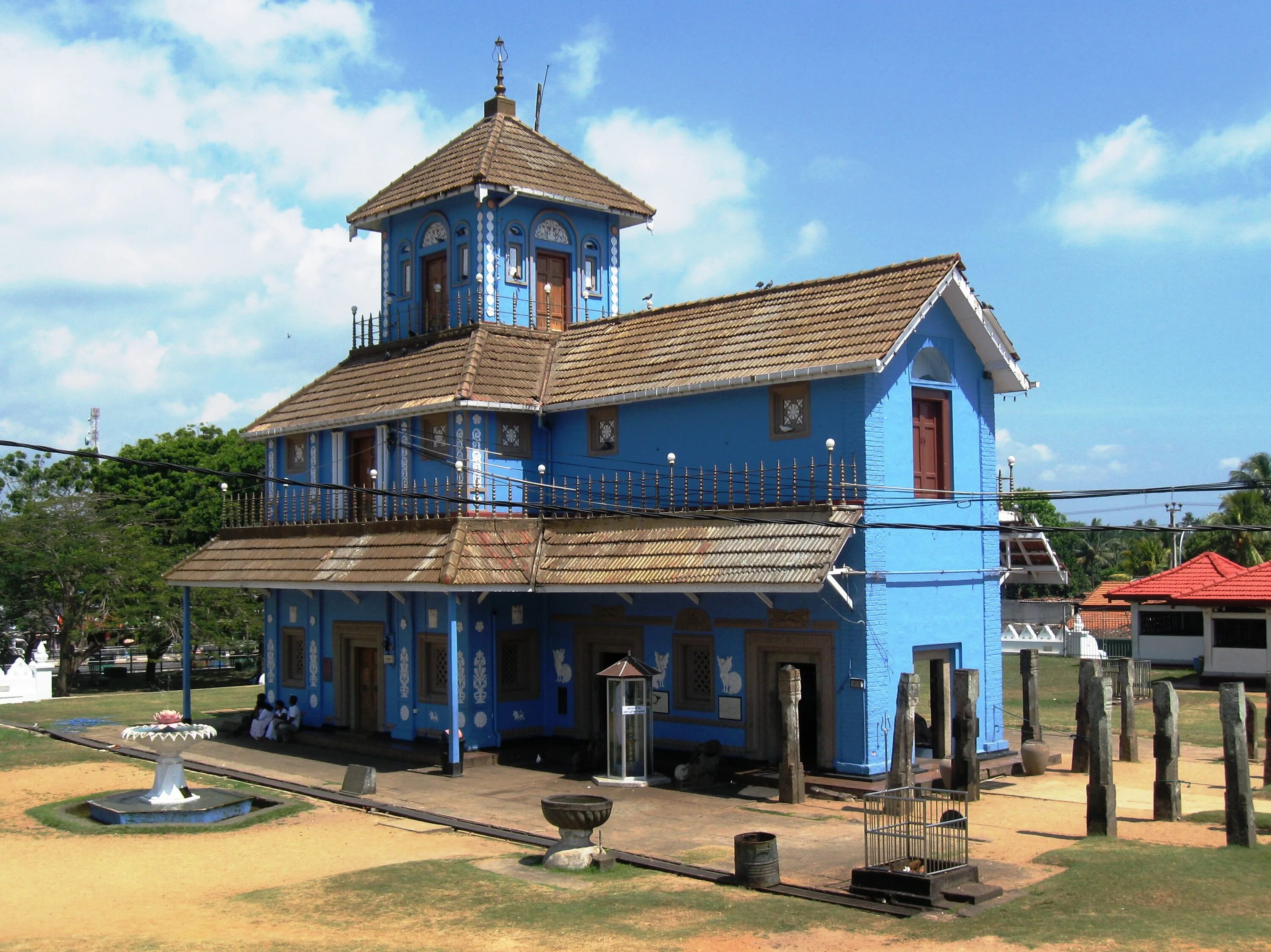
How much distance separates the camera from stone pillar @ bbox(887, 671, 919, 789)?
1797 cm

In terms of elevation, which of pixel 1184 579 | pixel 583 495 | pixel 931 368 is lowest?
pixel 1184 579

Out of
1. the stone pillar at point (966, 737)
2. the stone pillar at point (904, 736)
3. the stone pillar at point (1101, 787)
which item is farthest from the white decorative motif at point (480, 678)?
the stone pillar at point (1101, 787)

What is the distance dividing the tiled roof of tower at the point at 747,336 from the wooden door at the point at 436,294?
300 centimetres

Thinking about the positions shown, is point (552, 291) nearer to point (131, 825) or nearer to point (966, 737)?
point (966, 737)

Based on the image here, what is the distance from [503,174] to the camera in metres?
27.5

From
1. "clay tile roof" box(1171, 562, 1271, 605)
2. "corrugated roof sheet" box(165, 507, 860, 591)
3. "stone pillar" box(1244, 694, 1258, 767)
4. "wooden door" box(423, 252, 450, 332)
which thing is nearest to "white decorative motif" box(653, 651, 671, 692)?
"corrugated roof sheet" box(165, 507, 860, 591)

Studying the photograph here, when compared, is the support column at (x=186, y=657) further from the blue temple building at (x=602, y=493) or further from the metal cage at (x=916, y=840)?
the metal cage at (x=916, y=840)

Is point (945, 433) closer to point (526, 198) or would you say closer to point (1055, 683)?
point (526, 198)

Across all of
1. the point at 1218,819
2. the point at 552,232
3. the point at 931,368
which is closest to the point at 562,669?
the point at 931,368

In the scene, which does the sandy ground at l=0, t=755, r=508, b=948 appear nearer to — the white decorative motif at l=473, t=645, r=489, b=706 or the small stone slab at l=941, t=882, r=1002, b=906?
the white decorative motif at l=473, t=645, r=489, b=706

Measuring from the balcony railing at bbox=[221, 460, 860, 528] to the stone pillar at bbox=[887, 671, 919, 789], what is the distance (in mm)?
3097

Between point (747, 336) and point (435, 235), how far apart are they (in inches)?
362

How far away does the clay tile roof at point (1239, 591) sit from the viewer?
36406mm

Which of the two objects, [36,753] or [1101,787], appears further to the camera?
[36,753]
